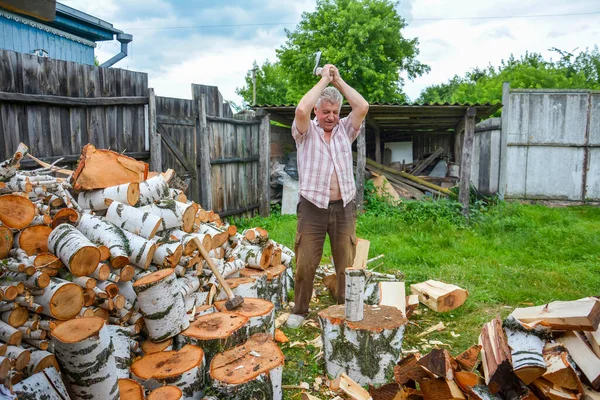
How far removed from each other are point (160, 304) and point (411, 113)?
6.85m

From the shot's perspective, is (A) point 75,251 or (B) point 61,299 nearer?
(B) point 61,299

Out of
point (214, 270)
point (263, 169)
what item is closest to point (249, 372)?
point (214, 270)

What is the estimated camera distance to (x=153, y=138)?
17.6 ft

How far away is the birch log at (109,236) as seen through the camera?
2.81 m

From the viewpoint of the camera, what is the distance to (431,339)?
3.62 meters

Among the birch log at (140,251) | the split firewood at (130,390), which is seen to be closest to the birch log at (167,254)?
the birch log at (140,251)

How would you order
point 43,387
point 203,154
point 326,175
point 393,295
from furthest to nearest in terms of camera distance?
1. point 203,154
2. point 393,295
3. point 326,175
4. point 43,387

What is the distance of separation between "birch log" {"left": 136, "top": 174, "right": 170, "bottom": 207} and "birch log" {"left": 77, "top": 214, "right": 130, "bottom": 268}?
1.31ft

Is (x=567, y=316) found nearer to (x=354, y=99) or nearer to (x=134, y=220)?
(x=354, y=99)

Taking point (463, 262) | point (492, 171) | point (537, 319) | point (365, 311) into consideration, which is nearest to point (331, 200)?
point (365, 311)

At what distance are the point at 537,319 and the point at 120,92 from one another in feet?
15.5

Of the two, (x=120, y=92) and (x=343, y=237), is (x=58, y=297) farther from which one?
(x=120, y=92)

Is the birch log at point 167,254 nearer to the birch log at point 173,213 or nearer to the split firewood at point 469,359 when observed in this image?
the birch log at point 173,213

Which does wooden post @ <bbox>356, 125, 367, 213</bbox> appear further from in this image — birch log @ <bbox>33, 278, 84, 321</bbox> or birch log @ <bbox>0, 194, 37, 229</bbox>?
birch log @ <bbox>33, 278, 84, 321</bbox>
